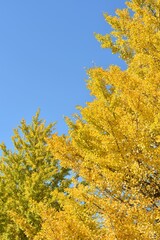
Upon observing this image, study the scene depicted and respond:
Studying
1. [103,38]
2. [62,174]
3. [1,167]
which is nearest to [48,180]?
[62,174]

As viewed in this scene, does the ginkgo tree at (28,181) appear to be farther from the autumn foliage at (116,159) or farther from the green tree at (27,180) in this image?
the autumn foliage at (116,159)

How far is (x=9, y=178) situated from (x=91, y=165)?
482 cm

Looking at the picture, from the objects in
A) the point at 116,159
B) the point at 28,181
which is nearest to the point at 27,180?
the point at 28,181

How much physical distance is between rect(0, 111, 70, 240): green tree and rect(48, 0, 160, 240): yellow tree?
10.2ft

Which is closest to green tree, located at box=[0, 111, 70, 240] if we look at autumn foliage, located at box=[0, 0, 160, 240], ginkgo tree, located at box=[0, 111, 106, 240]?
ginkgo tree, located at box=[0, 111, 106, 240]

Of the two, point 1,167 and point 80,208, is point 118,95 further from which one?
point 1,167

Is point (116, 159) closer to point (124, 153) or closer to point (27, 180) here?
point (124, 153)

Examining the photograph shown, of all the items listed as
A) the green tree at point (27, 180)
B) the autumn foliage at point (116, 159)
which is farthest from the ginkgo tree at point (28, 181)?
the autumn foliage at point (116, 159)

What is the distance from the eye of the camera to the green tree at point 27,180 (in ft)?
27.0

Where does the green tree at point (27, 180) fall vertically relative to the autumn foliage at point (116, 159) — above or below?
above

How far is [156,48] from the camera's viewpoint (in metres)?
5.75

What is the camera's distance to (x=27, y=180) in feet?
27.3

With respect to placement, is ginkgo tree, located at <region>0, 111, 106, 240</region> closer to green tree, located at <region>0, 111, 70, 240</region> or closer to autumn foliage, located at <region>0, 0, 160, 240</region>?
green tree, located at <region>0, 111, 70, 240</region>

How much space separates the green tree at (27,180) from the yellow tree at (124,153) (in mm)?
3112
